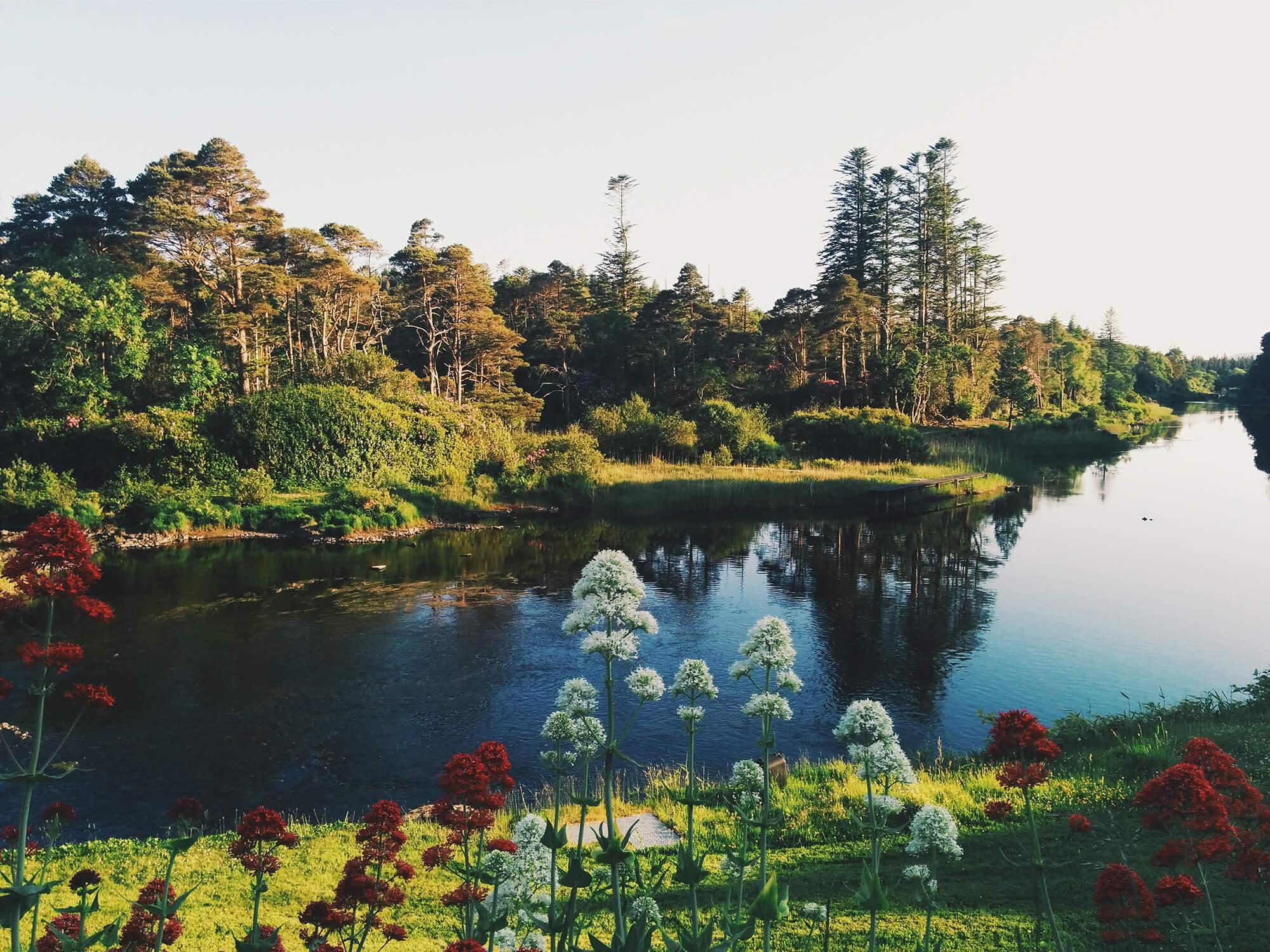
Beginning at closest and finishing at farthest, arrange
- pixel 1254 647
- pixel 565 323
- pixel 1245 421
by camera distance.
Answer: pixel 1254 647 → pixel 565 323 → pixel 1245 421

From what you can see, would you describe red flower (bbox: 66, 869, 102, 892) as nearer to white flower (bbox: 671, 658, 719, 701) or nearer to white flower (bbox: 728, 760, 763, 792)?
white flower (bbox: 671, 658, 719, 701)

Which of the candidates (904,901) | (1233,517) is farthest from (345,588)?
(1233,517)

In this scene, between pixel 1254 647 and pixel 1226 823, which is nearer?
pixel 1226 823

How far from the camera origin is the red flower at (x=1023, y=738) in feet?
12.6

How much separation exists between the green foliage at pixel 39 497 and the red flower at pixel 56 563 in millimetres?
27802

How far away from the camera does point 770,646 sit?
4.57 m

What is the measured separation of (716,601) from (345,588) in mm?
9731

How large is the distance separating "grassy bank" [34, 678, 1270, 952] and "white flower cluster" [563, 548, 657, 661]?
342 cm

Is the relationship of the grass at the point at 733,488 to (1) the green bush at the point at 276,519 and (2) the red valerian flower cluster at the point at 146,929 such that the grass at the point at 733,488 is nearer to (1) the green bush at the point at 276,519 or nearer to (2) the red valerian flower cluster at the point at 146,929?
(1) the green bush at the point at 276,519

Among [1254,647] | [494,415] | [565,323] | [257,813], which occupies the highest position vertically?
[565,323]

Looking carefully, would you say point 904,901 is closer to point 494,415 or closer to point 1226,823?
point 1226,823

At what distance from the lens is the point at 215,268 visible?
42188 millimetres

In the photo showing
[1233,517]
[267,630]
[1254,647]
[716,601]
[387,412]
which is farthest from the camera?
[387,412]

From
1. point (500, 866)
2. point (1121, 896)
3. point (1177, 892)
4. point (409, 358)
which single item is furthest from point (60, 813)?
point (409, 358)
